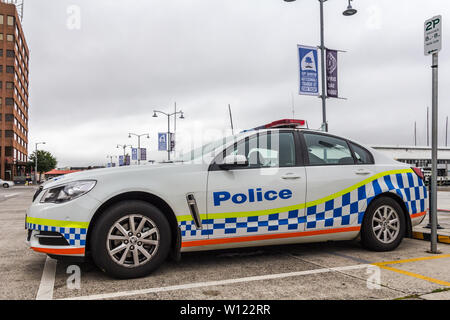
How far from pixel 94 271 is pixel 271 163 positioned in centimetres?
226

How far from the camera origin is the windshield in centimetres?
436

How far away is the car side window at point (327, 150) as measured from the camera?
4723 millimetres

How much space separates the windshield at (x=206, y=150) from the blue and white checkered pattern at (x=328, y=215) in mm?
772

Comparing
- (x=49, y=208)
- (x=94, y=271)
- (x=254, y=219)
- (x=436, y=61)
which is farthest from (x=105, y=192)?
(x=436, y=61)

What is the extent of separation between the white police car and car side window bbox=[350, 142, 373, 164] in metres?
0.02

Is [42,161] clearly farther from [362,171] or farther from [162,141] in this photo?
[362,171]

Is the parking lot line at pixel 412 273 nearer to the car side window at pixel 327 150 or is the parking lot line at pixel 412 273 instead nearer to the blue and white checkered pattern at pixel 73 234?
the car side window at pixel 327 150

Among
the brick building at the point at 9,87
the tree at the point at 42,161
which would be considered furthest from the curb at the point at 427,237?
the tree at the point at 42,161

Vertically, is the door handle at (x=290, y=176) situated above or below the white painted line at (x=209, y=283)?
above

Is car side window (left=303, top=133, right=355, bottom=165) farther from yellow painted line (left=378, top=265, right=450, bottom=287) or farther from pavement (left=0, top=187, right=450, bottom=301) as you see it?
yellow painted line (left=378, top=265, right=450, bottom=287)

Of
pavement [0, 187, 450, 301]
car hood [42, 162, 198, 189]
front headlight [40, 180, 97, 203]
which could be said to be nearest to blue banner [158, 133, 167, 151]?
pavement [0, 187, 450, 301]

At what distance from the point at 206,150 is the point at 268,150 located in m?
0.74
